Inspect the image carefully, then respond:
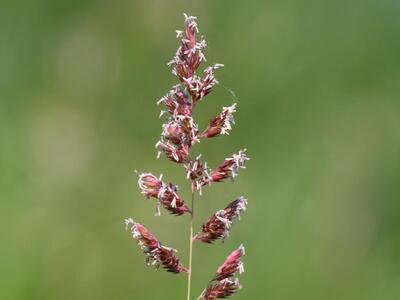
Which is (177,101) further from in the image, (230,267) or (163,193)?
(230,267)

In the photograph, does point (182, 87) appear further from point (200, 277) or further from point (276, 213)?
point (276, 213)

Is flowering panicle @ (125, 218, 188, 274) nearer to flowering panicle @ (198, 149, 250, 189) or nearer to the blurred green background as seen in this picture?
flowering panicle @ (198, 149, 250, 189)

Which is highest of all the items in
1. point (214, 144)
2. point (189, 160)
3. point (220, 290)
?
point (214, 144)

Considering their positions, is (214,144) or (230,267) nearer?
(230,267)

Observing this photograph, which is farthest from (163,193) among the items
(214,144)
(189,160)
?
(214,144)

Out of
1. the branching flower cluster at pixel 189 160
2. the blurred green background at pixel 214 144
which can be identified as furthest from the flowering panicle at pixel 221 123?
the blurred green background at pixel 214 144

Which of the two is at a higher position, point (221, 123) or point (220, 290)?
point (221, 123)

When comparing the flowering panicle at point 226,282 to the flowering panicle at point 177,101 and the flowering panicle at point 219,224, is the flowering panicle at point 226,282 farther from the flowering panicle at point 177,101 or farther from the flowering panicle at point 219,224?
the flowering panicle at point 177,101
